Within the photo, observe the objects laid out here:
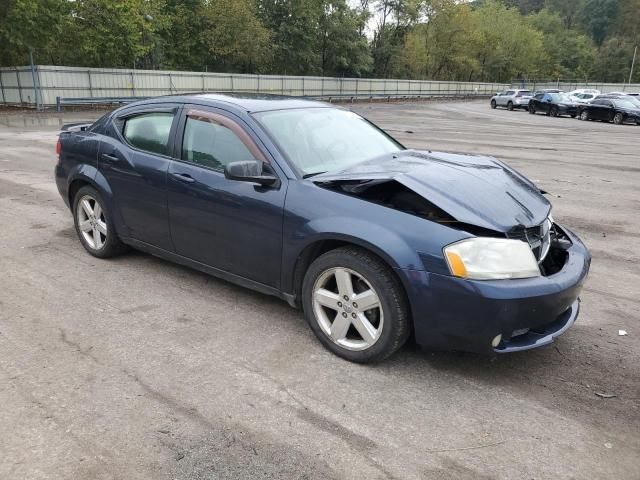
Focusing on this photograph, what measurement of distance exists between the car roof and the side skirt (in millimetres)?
1268

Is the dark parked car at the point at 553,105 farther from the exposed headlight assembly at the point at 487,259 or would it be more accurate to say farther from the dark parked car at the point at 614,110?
the exposed headlight assembly at the point at 487,259

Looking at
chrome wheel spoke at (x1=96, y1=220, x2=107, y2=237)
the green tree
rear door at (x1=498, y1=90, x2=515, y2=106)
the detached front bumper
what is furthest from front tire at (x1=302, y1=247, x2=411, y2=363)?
the green tree

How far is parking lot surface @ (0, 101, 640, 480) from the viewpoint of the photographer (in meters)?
2.63

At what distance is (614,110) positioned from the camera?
29938 mm

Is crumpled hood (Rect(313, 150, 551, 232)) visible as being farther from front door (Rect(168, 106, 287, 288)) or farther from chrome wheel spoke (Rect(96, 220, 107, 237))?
chrome wheel spoke (Rect(96, 220, 107, 237))

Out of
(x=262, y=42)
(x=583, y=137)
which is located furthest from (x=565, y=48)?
(x=583, y=137)

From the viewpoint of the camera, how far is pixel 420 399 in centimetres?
314

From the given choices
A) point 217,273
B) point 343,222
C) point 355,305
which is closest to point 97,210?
point 217,273

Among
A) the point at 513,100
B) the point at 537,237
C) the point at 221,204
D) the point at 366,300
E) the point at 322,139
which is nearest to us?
the point at 366,300

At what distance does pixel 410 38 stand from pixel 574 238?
71.1 meters

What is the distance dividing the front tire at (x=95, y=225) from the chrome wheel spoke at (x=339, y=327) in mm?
2639

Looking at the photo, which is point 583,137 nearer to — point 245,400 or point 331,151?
point 331,151

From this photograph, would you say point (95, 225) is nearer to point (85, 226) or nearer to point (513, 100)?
point (85, 226)

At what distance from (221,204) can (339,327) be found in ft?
4.25
